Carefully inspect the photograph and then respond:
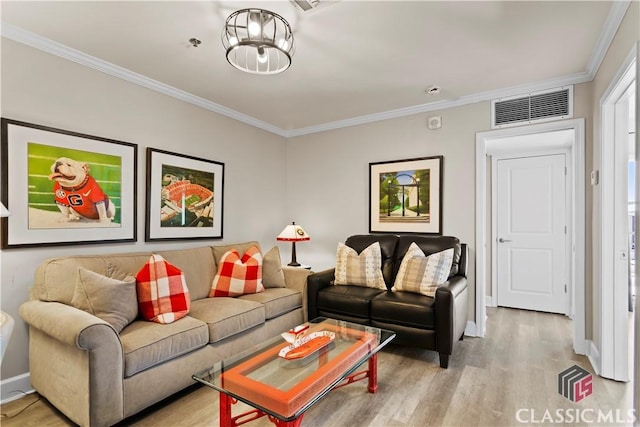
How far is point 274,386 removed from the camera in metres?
A: 1.61

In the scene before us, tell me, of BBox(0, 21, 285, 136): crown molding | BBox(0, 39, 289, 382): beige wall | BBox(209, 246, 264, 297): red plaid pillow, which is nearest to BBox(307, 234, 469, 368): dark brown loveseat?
BBox(209, 246, 264, 297): red plaid pillow

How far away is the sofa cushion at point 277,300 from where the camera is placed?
2881 millimetres

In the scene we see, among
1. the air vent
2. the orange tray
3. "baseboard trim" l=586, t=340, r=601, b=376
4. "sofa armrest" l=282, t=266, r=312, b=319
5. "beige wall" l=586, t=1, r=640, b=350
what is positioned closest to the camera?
the orange tray

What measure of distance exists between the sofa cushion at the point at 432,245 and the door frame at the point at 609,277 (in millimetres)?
1069

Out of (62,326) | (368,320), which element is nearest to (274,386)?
(62,326)

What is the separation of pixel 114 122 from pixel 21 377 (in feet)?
6.46

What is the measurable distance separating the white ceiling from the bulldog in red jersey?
84cm

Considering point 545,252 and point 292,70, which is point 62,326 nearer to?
point 292,70

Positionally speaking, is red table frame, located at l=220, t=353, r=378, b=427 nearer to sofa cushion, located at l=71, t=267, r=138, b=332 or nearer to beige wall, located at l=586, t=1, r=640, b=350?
sofa cushion, located at l=71, t=267, r=138, b=332

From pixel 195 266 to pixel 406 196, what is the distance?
237 cm

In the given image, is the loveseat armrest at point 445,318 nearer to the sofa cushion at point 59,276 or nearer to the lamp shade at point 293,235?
the lamp shade at point 293,235

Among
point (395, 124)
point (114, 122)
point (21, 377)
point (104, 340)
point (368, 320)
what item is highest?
point (395, 124)

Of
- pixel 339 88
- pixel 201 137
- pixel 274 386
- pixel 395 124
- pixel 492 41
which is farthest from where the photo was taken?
pixel 395 124

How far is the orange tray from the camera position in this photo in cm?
149
